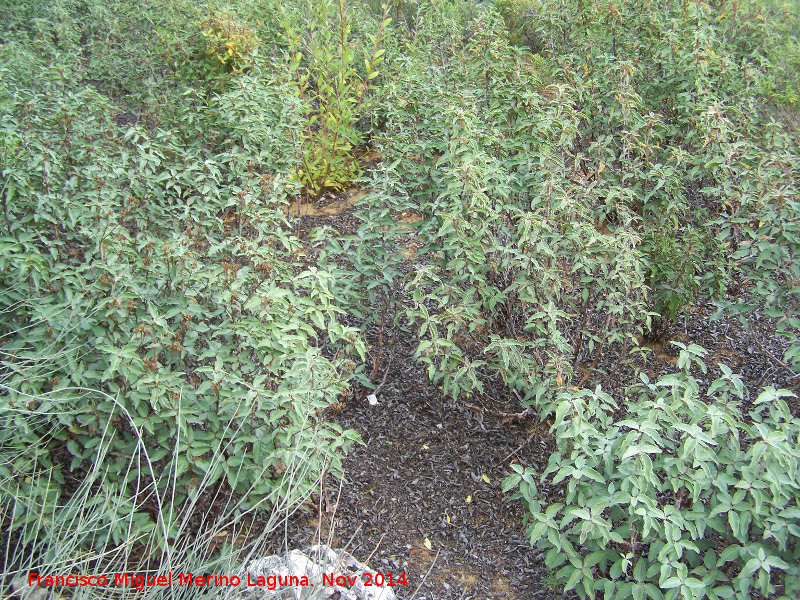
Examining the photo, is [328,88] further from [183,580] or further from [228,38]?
[183,580]

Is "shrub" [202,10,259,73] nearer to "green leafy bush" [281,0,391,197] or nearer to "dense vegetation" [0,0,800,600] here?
"dense vegetation" [0,0,800,600]

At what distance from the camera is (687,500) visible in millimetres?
2352

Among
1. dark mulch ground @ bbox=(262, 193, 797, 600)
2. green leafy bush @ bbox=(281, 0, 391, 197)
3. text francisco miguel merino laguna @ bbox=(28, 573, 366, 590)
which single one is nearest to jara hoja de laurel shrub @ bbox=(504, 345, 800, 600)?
dark mulch ground @ bbox=(262, 193, 797, 600)

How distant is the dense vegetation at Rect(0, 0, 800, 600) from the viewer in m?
2.13

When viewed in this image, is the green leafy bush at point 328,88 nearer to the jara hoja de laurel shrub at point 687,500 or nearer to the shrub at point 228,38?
the shrub at point 228,38

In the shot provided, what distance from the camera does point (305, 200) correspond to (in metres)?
4.94

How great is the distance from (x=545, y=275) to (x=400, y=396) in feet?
3.57

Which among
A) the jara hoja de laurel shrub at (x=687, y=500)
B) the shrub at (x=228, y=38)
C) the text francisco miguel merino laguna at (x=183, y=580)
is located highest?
Result: the jara hoja de laurel shrub at (x=687, y=500)

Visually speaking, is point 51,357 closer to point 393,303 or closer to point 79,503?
point 79,503

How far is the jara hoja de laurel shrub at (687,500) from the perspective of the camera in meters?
1.97

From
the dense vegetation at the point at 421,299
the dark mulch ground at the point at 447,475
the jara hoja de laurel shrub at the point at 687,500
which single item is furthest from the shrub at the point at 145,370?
the jara hoja de laurel shrub at the point at 687,500

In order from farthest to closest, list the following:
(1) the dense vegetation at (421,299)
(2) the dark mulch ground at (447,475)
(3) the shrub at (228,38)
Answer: (3) the shrub at (228,38), (2) the dark mulch ground at (447,475), (1) the dense vegetation at (421,299)

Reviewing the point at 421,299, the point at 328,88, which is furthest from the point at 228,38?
the point at 421,299

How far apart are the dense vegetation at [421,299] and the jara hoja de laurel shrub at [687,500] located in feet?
0.04
